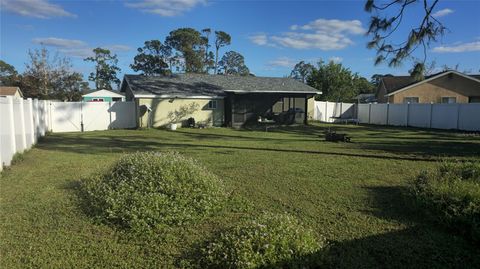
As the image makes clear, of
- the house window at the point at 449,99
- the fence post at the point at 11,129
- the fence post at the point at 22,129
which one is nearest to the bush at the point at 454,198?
the fence post at the point at 11,129

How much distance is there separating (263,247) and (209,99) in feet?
64.4

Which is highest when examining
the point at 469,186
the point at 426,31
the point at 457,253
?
the point at 426,31

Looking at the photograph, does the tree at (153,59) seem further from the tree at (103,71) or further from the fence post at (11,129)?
the fence post at (11,129)

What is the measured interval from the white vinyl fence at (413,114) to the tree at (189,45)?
3063 cm

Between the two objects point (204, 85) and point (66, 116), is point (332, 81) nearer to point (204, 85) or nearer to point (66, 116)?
point (204, 85)

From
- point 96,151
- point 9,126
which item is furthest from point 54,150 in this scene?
point 9,126

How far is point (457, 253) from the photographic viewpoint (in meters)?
3.72

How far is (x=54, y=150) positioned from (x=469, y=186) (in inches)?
430

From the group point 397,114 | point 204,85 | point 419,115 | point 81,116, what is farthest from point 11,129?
point 397,114

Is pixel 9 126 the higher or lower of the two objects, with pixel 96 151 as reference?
higher

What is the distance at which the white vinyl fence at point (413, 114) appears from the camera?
61.7 feet

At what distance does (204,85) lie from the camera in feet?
78.6

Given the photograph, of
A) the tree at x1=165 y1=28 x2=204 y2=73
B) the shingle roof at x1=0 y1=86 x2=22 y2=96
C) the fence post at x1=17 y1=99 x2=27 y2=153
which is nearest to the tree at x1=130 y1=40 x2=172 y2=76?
the tree at x1=165 y1=28 x2=204 y2=73

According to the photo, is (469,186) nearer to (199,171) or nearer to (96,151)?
(199,171)
